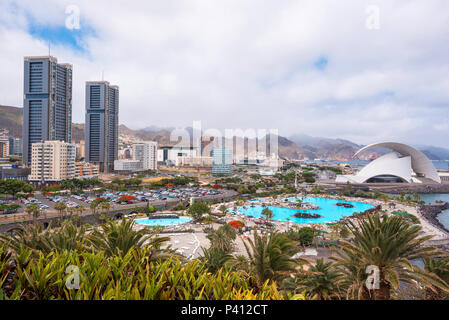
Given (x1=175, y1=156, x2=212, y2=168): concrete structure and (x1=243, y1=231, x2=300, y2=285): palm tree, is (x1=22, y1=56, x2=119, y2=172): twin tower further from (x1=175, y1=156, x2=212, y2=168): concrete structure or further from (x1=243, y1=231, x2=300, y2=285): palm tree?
(x1=243, y1=231, x2=300, y2=285): palm tree

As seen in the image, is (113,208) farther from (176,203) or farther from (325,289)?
(325,289)

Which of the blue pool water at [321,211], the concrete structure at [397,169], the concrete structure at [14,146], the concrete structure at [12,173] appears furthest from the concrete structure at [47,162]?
the concrete structure at [14,146]

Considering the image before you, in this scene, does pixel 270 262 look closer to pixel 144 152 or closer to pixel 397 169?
pixel 397 169

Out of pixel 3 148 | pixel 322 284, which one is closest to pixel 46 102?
pixel 3 148

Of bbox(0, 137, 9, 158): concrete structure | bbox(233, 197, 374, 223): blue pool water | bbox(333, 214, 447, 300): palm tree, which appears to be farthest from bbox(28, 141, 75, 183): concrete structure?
bbox(333, 214, 447, 300): palm tree

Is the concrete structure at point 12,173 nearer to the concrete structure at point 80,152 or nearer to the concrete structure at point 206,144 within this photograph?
the concrete structure at point 80,152
